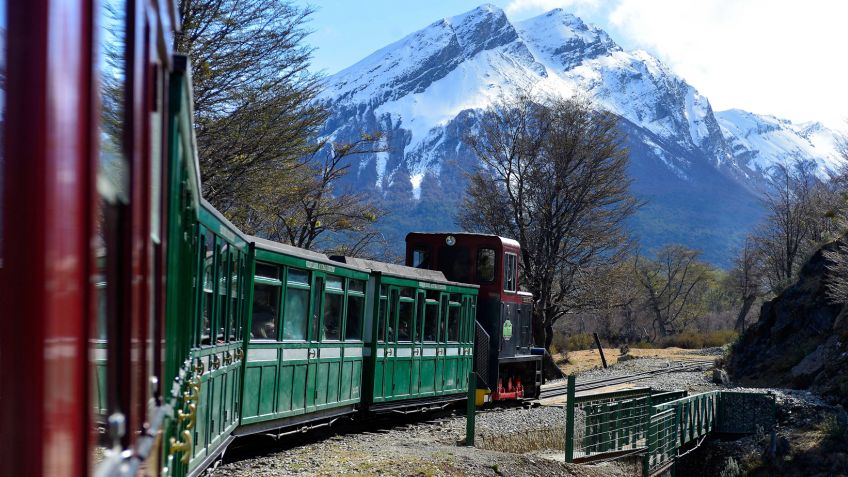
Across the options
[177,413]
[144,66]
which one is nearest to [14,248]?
[144,66]

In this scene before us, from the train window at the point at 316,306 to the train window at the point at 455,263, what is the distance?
7.85 m

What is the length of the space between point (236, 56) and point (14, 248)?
1798 centimetres

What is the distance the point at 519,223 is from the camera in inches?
1491

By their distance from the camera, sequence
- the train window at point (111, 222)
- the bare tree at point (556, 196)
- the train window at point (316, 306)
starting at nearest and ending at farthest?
1. the train window at point (111, 222)
2. the train window at point (316, 306)
3. the bare tree at point (556, 196)

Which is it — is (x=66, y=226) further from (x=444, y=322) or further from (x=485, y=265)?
(x=485, y=265)

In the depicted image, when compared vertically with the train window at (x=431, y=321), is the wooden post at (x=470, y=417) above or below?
below

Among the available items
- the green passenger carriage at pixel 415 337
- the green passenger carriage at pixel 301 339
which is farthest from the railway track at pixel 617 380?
the green passenger carriage at pixel 301 339

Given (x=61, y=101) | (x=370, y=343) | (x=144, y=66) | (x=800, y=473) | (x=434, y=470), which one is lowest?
(x=800, y=473)

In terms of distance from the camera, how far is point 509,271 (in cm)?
2064

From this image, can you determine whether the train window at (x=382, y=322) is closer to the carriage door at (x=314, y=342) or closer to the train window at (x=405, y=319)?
the train window at (x=405, y=319)

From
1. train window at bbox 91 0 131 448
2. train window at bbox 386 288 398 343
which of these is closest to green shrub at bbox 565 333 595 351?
train window at bbox 386 288 398 343

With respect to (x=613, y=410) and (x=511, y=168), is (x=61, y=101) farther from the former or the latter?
(x=511, y=168)

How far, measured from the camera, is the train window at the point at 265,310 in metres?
10.6

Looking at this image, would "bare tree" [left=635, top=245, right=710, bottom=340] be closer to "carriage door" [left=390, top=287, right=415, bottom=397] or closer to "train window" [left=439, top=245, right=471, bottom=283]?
"train window" [left=439, top=245, right=471, bottom=283]
